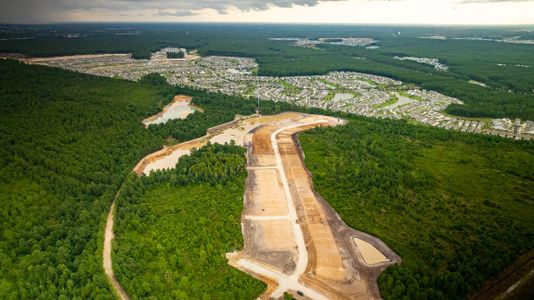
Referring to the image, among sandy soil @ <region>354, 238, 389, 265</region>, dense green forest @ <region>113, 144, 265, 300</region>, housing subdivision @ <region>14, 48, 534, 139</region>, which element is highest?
housing subdivision @ <region>14, 48, 534, 139</region>

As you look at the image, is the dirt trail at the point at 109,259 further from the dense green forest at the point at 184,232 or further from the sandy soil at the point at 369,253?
the sandy soil at the point at 369,253

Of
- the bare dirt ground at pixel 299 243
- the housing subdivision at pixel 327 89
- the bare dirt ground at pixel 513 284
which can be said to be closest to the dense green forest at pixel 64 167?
the bare dirt ground at pixel 299 243

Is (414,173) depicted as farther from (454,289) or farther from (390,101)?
(390,101)

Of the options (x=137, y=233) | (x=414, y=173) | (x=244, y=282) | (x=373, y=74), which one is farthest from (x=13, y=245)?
(x=373, y=74)

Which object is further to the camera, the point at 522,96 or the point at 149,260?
the point at 522,96

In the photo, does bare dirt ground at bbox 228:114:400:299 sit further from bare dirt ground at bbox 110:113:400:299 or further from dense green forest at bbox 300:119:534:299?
dense green forest at bbox 300:119:534:299

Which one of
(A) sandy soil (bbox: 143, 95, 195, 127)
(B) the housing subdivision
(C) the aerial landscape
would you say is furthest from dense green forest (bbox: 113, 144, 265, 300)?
(B) the housing subdivision

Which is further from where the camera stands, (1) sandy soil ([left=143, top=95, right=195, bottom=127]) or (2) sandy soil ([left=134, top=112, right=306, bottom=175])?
(1) sandy soil ([left=143, top=95, right=195, bottom=127])
